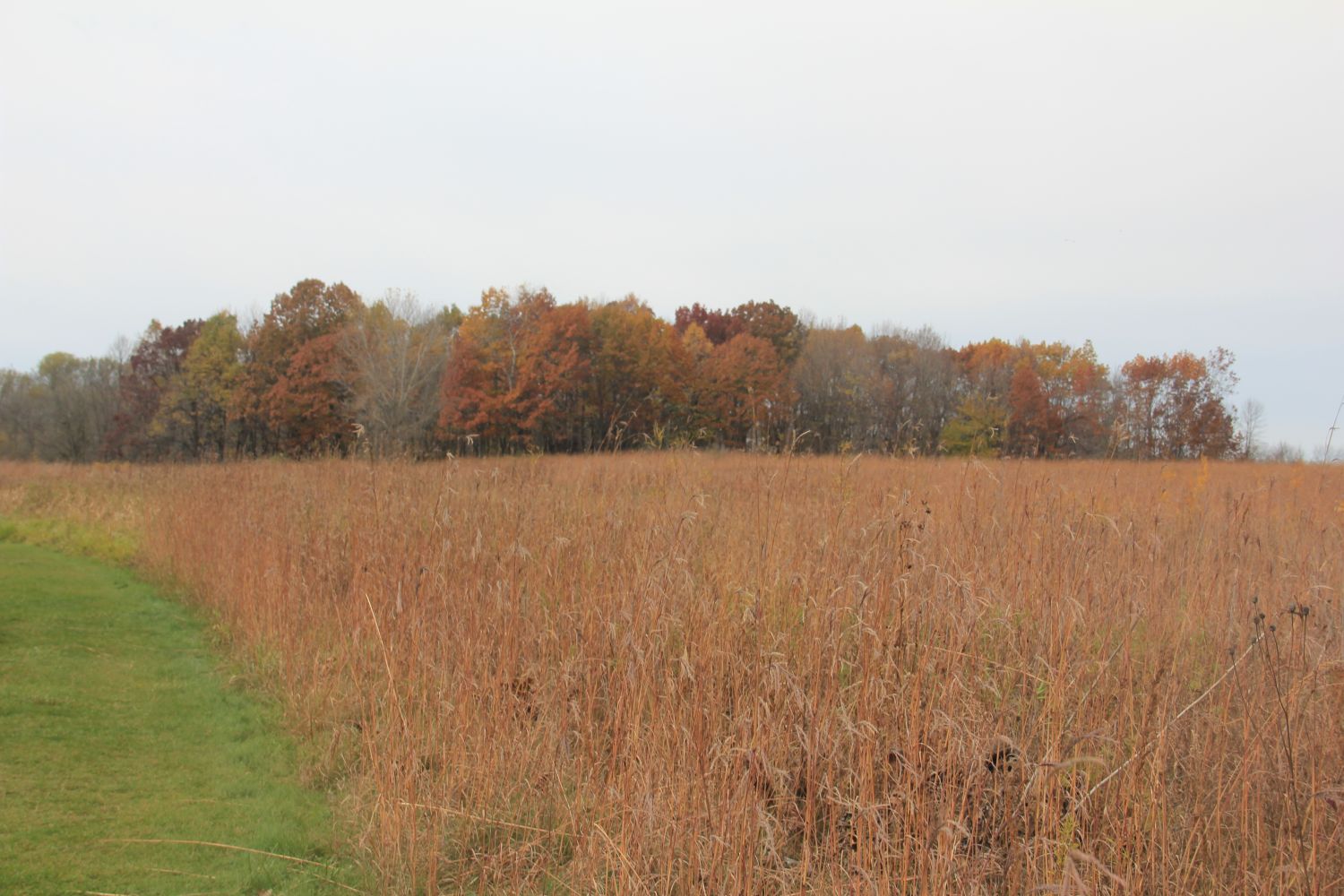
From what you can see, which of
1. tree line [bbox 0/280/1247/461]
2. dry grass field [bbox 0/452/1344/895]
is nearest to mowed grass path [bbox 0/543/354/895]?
dry grass field [bbox 0/452/1344/895]

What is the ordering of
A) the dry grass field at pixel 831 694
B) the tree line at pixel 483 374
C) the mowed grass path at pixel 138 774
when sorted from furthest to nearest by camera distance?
1. the tree line at pixel 483 374
2. the mowed grass path at pixel 138 774
3. the dry grass field at pixel 831 694

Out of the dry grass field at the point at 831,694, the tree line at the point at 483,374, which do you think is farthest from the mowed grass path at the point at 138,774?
the tree line at the point at 483,374

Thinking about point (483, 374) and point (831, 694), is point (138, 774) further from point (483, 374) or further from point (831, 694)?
point (483, 374)

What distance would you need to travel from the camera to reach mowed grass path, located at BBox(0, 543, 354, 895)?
122 inches

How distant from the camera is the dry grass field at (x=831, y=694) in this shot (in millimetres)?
2297

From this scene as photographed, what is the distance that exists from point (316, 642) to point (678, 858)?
397 cm

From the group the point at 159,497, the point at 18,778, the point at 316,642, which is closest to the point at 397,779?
the point at 18,778

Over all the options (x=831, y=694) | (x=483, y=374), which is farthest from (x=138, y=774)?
(x=483, y=374)

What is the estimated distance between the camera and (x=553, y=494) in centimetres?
691

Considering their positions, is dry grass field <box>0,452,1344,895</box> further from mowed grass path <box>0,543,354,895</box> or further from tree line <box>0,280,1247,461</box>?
tree line <box>0,280,1247,461</box>

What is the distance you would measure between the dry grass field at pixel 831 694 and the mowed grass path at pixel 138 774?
28 centimetres

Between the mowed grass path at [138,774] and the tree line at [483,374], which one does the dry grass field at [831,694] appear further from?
the tree line at [483,374]

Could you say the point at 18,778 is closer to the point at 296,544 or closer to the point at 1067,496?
the point at 296,544

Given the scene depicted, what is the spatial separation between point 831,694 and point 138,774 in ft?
12.0
